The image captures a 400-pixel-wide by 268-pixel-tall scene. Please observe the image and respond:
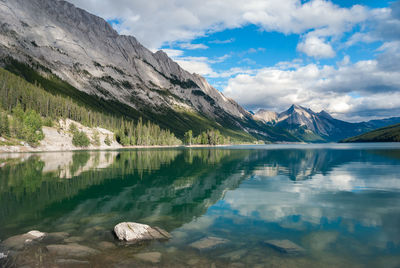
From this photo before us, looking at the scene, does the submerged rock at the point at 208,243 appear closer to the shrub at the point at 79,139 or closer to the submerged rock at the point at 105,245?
the submerged rock at the point at 105,245

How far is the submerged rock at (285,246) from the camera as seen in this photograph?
18655mm

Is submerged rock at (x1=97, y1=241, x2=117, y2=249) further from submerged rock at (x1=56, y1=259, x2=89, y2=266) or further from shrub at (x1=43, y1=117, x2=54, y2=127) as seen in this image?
shrub at (x1=43, y1=117, x2=54, y2=127)

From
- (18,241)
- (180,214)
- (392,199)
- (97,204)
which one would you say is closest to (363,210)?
(392,199)

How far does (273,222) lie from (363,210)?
43.6 feet

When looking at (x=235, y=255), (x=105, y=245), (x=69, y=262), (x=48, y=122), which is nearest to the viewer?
(x=69, y=262)

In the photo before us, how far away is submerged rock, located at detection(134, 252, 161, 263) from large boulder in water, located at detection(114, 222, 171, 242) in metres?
2.84

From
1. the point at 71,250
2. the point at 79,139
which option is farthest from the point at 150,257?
the point at 79,139

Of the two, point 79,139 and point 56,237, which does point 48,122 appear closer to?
point 79,139

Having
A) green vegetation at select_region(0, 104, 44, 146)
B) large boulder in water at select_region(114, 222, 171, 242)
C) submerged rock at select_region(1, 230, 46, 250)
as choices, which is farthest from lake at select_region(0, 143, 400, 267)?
green vegetation at select_region(0, 104, 44, 146)

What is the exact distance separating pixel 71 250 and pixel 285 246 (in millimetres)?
16157

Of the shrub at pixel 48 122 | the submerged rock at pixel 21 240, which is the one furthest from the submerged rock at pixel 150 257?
the shrub at pixel 48 122

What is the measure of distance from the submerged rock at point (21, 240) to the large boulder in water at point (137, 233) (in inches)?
246

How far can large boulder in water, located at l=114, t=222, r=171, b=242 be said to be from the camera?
2044 cm

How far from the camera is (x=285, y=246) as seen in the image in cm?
1958
